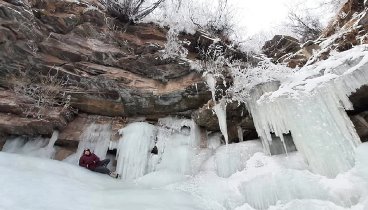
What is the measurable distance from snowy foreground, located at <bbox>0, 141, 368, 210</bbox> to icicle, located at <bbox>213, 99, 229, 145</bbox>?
32cm

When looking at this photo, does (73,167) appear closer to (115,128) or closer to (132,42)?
(115,128)

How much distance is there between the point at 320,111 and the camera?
6145mm

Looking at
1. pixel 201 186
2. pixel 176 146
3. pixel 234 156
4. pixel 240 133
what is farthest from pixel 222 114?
pixel 201 186

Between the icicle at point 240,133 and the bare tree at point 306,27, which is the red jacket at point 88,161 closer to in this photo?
the icicle at point 240,133

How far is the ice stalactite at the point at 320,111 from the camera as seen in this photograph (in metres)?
5.75

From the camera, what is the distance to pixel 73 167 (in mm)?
6828

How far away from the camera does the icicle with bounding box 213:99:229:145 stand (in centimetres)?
721

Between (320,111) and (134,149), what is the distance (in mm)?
3654

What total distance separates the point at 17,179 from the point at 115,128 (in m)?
2.77

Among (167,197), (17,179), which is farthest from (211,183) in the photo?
(17,179)

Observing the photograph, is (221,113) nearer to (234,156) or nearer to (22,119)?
(234,156)

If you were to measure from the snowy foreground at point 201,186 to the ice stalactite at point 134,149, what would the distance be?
38 centimetres

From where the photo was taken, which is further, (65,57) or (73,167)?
(65,57)

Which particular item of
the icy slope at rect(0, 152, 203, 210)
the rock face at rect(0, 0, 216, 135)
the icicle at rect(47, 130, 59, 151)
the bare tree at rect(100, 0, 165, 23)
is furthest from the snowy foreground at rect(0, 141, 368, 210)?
the bare tree at rect(100, 0, 165, 23)
